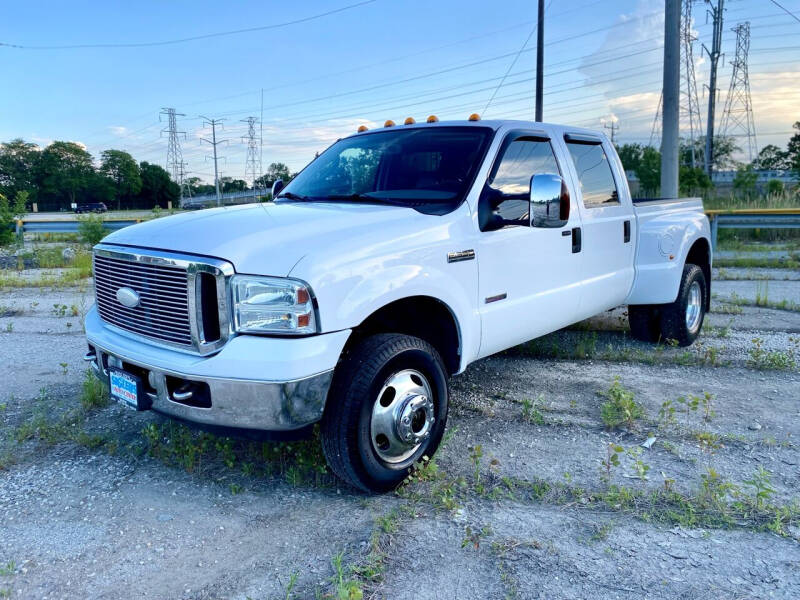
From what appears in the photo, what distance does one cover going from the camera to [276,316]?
115 inches

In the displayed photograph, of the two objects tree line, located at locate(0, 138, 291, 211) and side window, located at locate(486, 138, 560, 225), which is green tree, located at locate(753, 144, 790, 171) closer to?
tree line, located at locate(0, 138, 291, 211)

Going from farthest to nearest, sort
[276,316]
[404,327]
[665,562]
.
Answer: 1. [404,327]
2. [276,316]
3. [665,562]

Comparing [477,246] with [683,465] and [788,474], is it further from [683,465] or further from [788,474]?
[788,474]

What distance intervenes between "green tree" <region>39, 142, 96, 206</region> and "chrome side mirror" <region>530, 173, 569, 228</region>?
296 feet

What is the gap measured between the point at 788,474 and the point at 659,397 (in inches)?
49.8

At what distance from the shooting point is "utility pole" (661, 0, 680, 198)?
1115 centimetres

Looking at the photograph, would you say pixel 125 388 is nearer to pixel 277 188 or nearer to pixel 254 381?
pixel 254 381

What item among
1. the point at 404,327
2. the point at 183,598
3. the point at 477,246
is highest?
the point at 477,246

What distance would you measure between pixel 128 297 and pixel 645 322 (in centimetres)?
464

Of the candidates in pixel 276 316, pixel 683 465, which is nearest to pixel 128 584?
pixel 276 316

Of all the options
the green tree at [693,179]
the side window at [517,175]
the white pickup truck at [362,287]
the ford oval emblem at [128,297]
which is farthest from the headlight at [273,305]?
the green tree at [693,179]

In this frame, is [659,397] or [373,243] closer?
[373,243]

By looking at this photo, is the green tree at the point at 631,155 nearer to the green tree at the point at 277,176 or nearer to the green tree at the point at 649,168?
the green tree at the point at 649,168

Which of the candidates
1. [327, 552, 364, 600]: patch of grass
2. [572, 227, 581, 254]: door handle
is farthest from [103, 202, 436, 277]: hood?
[572, 227, 581, 254]: door handle
